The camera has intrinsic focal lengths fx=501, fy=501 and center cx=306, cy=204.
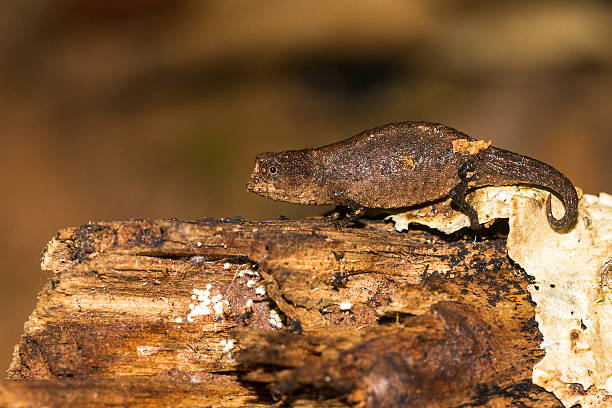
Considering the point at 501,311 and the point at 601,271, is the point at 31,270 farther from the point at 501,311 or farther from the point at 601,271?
the point at 601,271

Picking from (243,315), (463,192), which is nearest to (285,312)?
(243,315)

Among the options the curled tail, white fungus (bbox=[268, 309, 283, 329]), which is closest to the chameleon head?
the curled tail

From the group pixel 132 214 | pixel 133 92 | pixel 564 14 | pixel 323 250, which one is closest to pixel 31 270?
pixel 132 214

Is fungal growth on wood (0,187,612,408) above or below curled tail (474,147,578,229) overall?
below

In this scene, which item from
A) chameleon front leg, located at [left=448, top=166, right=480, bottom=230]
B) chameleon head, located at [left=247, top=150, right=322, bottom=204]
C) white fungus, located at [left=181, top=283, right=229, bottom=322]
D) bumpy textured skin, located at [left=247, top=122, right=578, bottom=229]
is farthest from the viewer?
chameleon head, located at [left=247, top=150, right=322, bottom=204]

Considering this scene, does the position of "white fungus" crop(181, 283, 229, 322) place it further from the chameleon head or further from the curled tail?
the curled tail

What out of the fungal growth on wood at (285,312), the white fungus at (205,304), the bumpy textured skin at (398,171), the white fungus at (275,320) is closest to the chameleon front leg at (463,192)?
the bumpy textured skin at (398,171)

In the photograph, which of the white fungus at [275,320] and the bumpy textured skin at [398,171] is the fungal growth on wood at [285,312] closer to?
the white fungus at [275,320]
